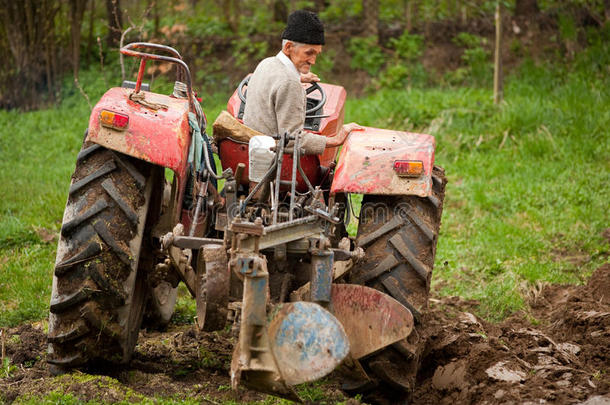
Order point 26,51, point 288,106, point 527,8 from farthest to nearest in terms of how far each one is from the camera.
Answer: point 527,8, point 26,51, point 288,106

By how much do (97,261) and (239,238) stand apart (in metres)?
0.99

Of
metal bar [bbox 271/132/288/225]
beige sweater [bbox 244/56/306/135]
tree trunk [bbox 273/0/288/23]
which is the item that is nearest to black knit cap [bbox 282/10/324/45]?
beige sweater [bbox 244/56/306/135]

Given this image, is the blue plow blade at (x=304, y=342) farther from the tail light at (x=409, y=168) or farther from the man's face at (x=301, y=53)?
the man's face at (x=301, y=53)

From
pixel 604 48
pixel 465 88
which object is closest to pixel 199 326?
pixel 465 88

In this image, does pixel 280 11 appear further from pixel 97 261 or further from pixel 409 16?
pixel 97 261

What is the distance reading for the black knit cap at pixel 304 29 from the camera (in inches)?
190

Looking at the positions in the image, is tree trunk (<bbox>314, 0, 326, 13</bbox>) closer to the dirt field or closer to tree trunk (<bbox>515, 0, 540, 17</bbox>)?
tree trunk (<bbox>515, 0, 540, 17</bbox>)

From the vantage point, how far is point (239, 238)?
3748 millimetres

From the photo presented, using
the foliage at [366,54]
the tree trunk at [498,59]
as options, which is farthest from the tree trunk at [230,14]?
the tree trunk at [498,59]

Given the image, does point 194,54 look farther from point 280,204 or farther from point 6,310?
point 280,204

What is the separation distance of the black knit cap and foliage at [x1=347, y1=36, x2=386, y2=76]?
875cm

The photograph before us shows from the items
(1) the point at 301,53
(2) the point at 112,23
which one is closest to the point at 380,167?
(1) the point at 301,53

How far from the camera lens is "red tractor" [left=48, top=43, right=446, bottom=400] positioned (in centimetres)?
410

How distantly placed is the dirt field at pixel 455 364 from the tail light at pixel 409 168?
3.76ft
